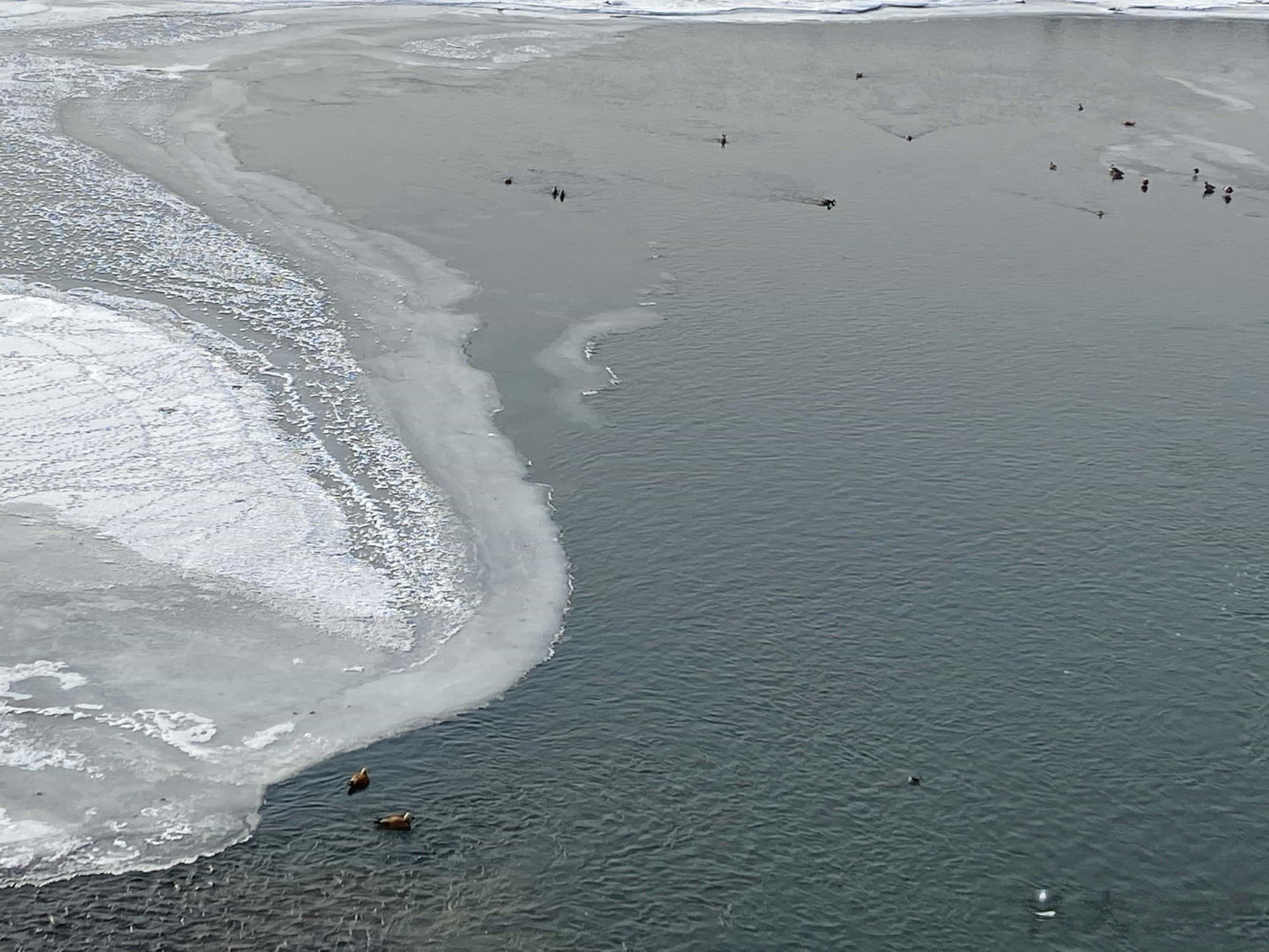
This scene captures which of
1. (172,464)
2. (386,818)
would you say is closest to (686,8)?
(172,464)

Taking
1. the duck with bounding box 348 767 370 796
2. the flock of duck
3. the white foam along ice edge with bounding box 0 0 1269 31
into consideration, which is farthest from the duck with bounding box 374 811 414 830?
the white foam along ice edge with bounding box 0 0 1269 31

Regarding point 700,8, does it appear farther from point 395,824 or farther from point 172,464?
point 395,824

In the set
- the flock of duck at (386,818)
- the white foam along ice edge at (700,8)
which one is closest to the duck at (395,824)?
the flock of duck at (386,818)

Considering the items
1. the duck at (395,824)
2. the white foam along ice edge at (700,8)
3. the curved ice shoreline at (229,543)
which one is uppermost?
the white foam along ice edge at (700,8)

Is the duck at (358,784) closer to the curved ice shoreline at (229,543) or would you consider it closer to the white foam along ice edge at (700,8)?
the curved ice shoreline at (229,543)

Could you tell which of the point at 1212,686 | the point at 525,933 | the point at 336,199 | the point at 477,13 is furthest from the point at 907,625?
the point at 477,13

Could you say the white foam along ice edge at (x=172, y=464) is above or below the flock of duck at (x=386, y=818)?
above

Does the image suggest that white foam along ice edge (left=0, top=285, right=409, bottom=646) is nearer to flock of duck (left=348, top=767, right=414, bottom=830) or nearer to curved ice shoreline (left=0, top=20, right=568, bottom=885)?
curved ice shoreline (left=0, top=20, right=568, bottom=885)
